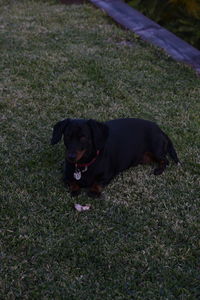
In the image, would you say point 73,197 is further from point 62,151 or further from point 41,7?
point 41,7

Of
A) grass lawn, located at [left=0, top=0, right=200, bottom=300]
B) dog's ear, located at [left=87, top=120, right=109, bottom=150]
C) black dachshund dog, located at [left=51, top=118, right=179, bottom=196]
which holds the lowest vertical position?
grass lawn, located at [left=0, top=0, right=200, bottom=300]

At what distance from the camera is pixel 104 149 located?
4.07 metres

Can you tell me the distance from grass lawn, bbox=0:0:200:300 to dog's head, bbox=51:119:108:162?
47cm

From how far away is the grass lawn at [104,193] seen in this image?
3152 millimetres

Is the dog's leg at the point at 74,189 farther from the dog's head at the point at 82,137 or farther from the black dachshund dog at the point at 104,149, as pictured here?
the dog's head at the point at 82,137

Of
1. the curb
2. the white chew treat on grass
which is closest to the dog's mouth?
the white chew treat on grass

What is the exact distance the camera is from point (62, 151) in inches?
187

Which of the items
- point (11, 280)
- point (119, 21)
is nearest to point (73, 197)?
point (11, 280)

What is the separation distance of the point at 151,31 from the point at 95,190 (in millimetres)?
5076

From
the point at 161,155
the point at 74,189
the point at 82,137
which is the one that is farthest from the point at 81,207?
the point at 161,155

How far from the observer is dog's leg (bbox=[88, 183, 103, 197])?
13.2ft

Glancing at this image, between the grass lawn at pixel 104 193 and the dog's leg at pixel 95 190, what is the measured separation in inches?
2.7

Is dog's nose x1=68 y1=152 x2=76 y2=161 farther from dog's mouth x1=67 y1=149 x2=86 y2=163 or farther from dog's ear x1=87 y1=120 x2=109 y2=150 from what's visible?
dog's ear x1=87 y1=120 x2=109 y2=150

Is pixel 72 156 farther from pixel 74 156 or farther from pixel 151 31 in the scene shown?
pixel 151 31
